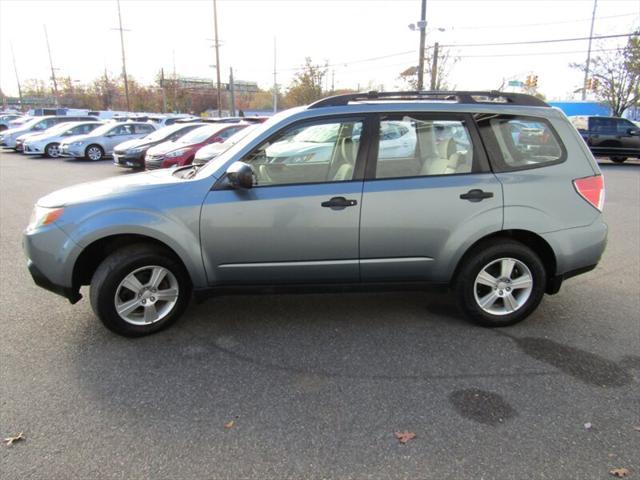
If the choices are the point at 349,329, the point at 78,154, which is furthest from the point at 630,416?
the point at 78,154

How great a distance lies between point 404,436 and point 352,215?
1591 mm

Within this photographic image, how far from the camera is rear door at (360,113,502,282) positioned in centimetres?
356

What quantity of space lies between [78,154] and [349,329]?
17775 millimetres

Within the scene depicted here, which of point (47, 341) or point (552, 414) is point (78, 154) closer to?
point (47, 341)

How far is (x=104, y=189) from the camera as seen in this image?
12.0 ft

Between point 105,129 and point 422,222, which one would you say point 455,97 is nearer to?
point 422,222

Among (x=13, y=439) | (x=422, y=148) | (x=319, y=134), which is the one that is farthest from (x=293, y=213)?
(x=13, y=439)

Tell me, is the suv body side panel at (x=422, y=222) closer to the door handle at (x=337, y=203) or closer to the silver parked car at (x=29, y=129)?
the door handle at (x=337, y=203)

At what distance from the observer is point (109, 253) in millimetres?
3709

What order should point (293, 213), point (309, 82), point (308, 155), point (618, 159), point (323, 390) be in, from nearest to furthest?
point (323, 390), point (293, 213), point (308, 155), point (618, 159), point (309, 82)

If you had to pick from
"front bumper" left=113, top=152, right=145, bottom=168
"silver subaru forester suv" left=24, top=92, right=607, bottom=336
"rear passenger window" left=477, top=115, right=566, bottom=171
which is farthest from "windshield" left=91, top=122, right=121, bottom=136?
"rear passenger window" left=477, top=115, right=566, bottom=171

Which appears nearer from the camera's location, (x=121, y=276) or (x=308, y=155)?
(x=121, y=276)

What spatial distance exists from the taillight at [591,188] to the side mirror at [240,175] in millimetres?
2553

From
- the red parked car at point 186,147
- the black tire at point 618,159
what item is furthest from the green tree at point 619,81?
the red parked car at point 186,147
